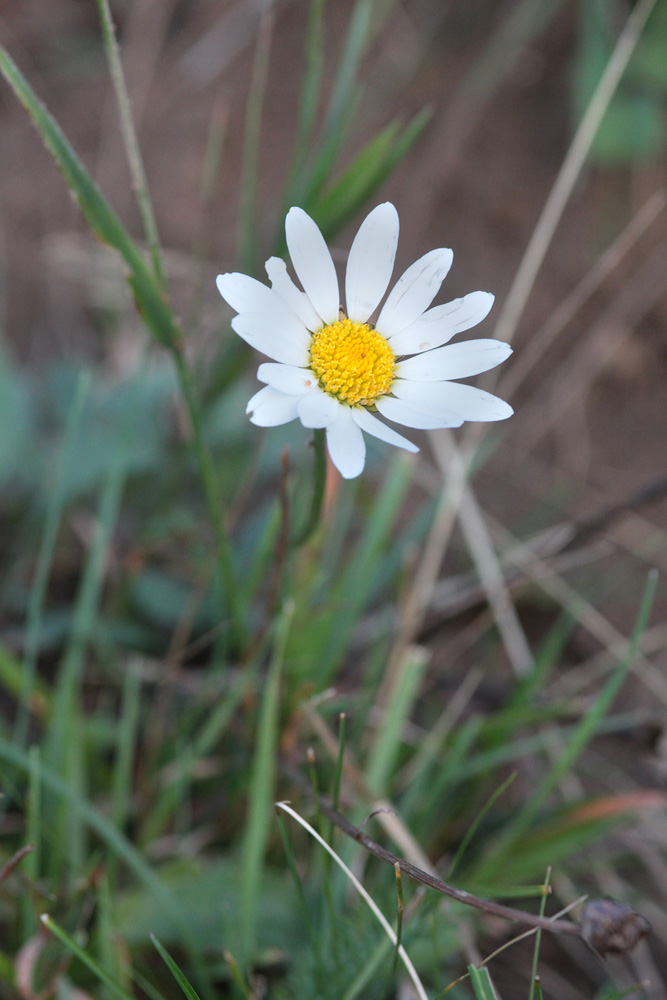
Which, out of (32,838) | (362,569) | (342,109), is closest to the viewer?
(32,838)

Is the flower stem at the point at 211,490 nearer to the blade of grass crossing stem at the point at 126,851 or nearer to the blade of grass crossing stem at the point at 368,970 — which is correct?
the blade of grass crossing stem at the point at 126,851

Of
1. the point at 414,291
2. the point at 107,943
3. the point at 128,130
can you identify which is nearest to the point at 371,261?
the point at 414,291

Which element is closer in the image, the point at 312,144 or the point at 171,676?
the point at 171,676

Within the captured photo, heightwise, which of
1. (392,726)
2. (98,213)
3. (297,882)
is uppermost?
(98,213)

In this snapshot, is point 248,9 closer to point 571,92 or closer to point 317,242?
point 571,92

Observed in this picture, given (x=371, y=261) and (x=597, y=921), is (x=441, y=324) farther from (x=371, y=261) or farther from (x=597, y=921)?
(x=597, y=921)

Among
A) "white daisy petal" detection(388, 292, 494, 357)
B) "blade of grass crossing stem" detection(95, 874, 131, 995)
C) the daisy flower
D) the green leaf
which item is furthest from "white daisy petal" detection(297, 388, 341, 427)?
"blade of grass crossing stem" detection(95, 874, 131, 995)

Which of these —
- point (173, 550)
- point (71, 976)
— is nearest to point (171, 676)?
point (173, 550)

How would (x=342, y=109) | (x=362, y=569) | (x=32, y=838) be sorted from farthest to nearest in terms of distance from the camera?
1. (x=362, y=569)
2. (x=342, y=109)
3. (x=32, y=838)
